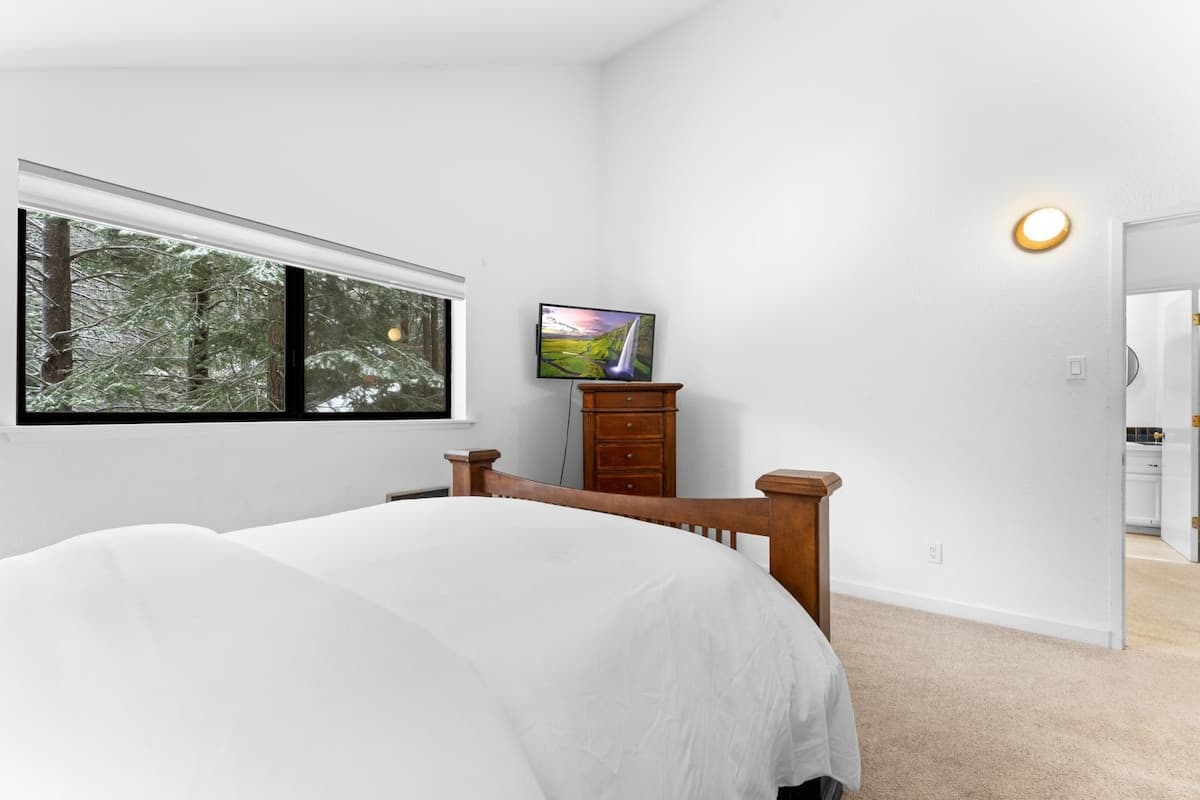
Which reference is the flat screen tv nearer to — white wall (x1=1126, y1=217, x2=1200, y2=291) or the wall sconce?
the wall sconce

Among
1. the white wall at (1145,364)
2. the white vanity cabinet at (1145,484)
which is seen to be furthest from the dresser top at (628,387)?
the white wall at (1145,364)

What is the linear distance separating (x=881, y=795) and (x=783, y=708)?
74cm

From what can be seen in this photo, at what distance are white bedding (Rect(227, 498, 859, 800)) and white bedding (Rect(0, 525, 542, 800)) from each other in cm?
8

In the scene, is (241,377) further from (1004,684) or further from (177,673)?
(1004,684)

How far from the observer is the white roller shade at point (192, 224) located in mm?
1983

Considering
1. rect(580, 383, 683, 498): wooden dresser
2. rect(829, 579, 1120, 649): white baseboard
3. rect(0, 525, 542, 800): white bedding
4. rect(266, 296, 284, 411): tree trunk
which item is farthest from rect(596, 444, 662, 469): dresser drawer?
rect(0, 525, 542, 800): white bedding

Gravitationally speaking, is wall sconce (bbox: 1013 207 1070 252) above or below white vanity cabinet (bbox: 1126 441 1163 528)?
above

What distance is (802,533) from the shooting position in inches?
50.7

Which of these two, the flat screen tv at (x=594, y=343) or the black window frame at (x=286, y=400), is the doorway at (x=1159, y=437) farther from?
the black window frame at (x=286, y=400)

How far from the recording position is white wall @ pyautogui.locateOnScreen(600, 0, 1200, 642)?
8.16 ft

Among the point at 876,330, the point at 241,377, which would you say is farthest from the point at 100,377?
the point at 876,330

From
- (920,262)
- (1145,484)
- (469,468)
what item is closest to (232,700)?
(469,468)

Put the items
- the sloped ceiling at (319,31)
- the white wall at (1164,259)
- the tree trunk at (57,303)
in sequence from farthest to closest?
the white wall at (1164,259), the tree trunk at (57,303), the sloped ceiling at (319,31)

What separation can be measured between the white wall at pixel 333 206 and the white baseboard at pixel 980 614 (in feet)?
6.36
